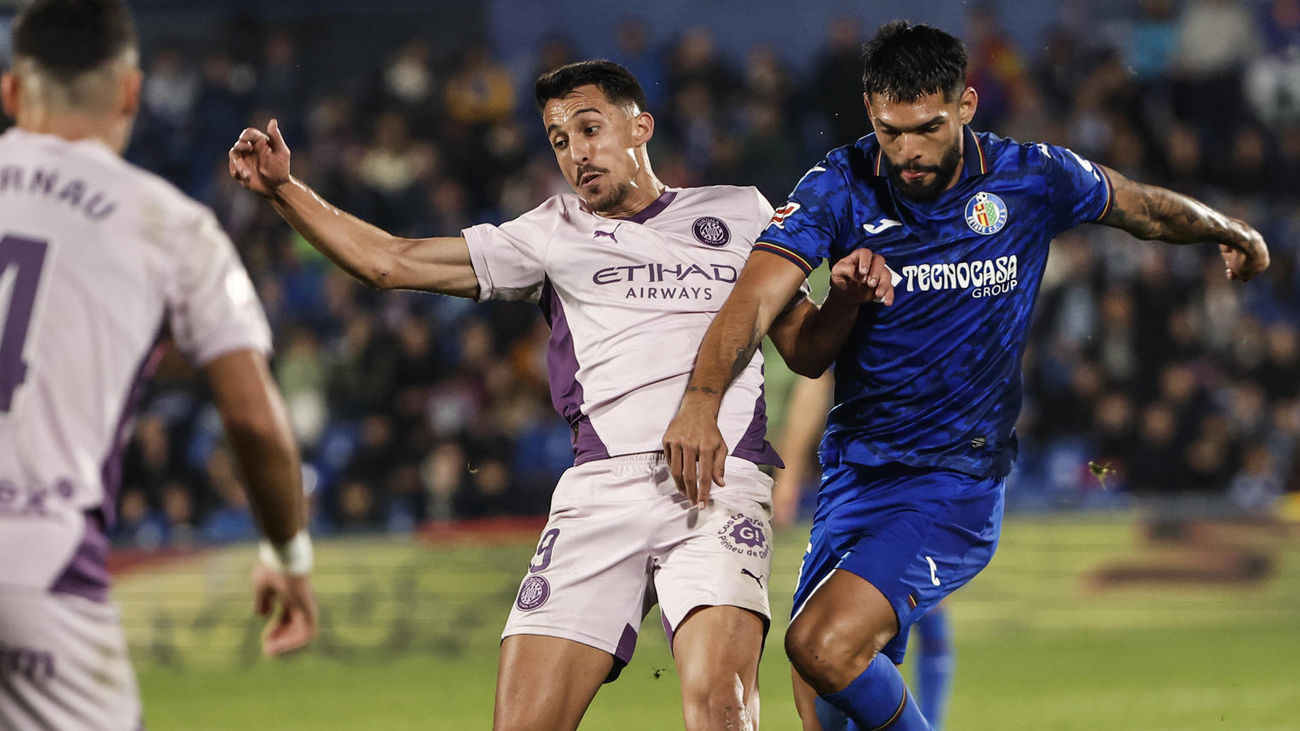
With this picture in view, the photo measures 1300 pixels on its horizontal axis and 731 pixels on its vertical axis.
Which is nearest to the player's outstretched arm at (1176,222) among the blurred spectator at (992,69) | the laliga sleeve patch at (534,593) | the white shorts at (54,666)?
the laliga sleeve patch at (534,593)

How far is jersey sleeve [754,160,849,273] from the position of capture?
514 centimetres

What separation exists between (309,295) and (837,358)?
425 inches

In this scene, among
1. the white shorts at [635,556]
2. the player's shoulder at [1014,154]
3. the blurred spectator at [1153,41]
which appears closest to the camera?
the white shorts at [635,556]

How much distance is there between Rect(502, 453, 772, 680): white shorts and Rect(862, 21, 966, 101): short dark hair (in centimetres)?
129

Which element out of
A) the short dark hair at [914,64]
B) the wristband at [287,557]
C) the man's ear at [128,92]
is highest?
the man's ear at [128,92]

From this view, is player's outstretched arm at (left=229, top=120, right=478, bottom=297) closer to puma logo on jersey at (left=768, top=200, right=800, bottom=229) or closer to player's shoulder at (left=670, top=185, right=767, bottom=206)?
player's shoulder at (left=670, top=185, right=767, bottom=206)

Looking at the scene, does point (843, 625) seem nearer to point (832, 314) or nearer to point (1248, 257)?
point (832, 314)

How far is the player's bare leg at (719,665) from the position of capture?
474 centimetres

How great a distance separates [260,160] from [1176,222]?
3144 millimetres

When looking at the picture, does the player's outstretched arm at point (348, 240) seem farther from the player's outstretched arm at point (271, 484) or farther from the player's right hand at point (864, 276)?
the player's outstretched arm at point (271, 484)

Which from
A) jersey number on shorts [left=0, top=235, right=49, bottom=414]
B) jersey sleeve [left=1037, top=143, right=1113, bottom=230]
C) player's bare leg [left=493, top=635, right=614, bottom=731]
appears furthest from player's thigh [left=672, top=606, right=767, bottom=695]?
jersey number on shorts [left=0, top=235, right=49, bottom=414]

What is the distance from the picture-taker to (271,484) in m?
3.55

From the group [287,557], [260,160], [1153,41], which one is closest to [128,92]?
[287,557]

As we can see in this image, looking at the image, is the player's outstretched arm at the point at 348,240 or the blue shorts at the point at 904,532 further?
the blue shorts at the point at 904,532
